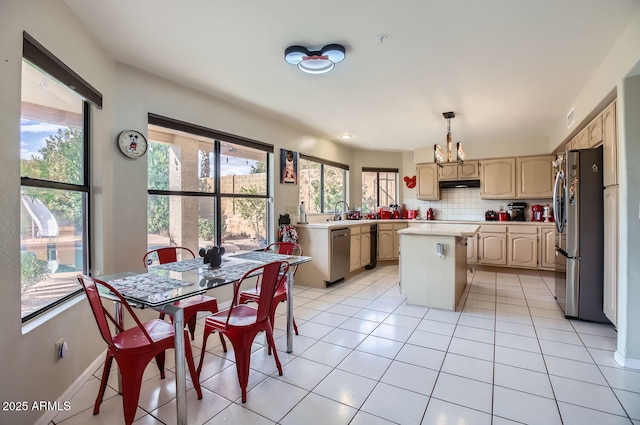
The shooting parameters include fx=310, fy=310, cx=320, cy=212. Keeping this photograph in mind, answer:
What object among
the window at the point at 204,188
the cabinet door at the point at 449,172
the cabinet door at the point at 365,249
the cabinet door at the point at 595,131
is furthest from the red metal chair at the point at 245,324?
the cabinet door at the point at 449,172

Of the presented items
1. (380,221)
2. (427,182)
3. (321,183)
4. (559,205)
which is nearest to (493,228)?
(427,182)

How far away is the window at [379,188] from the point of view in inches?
268

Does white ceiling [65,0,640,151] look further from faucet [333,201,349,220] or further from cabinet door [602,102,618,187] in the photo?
faucet [333,201,349,220]

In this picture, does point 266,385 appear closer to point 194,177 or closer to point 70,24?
point 194,177

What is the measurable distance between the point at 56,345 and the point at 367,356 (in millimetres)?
2045

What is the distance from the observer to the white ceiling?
6.51 feet

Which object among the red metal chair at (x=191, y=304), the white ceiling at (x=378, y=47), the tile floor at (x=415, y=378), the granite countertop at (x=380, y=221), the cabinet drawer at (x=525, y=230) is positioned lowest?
the tile floor at (x=415, y=378)

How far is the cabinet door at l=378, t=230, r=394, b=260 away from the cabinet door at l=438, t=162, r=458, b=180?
1511 mm

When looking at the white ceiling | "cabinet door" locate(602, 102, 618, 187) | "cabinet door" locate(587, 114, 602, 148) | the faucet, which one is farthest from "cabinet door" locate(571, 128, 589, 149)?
the faucet

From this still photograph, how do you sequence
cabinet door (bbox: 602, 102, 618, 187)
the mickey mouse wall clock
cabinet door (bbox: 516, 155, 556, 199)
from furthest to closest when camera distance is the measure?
cabinet door (bbox: 516, 155, 556, 199) → the mickey mouse wall clock → cabinet door (bbox: 602, 102, 618, 187)

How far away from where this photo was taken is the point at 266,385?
205 cm

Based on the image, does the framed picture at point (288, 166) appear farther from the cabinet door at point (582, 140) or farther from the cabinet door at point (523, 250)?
the cabinet door at point (523, 250)

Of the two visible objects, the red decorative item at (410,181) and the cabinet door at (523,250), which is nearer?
the cabinet door at (523,250)

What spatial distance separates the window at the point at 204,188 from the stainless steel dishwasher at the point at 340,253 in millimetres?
1005
